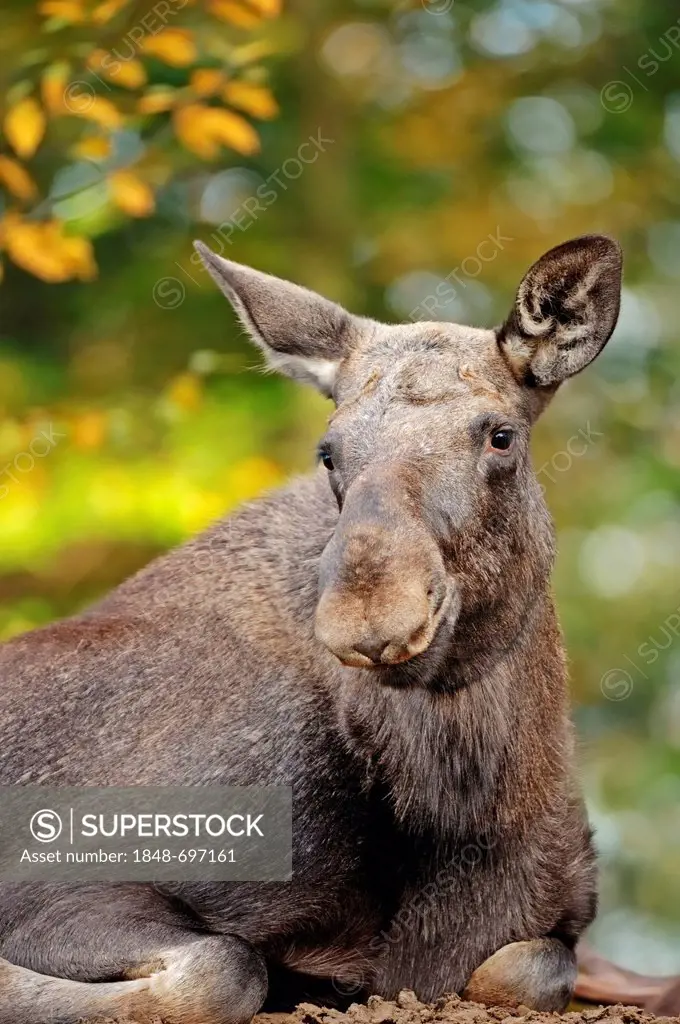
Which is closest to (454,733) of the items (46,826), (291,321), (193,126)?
(46,826)

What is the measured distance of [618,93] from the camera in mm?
13672

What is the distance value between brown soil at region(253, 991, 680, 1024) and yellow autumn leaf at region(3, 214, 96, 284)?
7715 millimetres

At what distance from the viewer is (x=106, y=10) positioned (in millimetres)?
11156

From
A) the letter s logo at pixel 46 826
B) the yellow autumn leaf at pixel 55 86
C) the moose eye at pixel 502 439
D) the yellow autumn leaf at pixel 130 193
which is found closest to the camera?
the moose eye at pixel 502 439

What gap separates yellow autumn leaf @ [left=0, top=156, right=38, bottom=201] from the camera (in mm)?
11477

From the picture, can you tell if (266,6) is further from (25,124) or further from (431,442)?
(431,442)

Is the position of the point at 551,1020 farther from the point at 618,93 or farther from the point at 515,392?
the point at 618,93

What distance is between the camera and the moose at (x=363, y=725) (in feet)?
18.7

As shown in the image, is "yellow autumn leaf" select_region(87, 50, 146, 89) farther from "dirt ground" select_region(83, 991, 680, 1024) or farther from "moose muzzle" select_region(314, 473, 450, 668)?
"dirt ground" select_region(83, 991, 680, 1024)

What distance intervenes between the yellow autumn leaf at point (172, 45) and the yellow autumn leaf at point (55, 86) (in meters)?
0.74

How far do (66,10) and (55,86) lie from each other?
70 cm

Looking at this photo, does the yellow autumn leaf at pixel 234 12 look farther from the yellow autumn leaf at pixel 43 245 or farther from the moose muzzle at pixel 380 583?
the moose muzzle at pixel 380 583

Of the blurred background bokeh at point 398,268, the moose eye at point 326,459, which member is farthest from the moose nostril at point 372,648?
the blurred background bokeh at point 398,268
